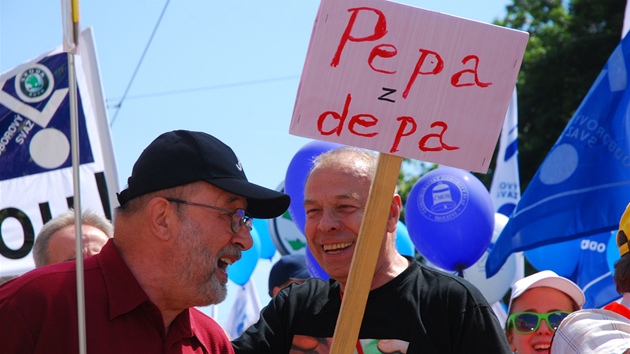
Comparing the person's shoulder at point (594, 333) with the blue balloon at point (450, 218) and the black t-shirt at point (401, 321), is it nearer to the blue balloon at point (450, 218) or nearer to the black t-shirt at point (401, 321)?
the black t-shirt at point (401, 321)

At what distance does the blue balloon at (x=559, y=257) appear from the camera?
6055mm

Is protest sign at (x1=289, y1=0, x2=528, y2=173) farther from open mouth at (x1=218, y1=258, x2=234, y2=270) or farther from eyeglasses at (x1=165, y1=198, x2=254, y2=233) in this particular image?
open mouth at (x1=218, y1=258, x2=234, y2=270)

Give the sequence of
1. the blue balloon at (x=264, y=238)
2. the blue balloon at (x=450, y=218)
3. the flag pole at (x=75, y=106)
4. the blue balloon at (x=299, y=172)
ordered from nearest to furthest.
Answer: the flag pole at (x=75, y=106) → the blue balloon at (x=299, y=172) → the blue balloon at (x=450, y=218) → the blue balloon at (x=264, y=238)

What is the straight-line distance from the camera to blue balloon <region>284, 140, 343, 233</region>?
5152 millimetres

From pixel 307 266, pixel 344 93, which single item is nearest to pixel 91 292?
pixel 344 93

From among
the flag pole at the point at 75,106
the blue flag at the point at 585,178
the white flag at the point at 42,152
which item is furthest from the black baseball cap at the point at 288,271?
the flag pole at the point at 75,106

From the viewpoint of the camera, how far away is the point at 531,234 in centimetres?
579

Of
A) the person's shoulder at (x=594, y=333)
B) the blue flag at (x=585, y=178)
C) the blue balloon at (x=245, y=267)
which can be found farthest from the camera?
the blue balloon at (x=245, y=267)

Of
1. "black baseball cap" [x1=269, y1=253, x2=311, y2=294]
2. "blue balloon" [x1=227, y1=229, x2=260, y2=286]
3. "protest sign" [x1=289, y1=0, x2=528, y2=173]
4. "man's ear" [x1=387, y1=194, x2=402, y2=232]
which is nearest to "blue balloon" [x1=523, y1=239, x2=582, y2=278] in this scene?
"black baseball cap" [x1=269, y1=253, x2=311, y2=294]

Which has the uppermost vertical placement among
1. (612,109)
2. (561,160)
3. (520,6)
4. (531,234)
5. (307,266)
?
(520,6)

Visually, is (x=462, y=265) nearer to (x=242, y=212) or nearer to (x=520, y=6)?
(x=242, y=212)

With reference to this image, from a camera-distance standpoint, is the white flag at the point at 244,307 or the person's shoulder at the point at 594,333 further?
the white flag at the point at 244,307

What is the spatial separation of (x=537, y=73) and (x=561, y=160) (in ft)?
44.3

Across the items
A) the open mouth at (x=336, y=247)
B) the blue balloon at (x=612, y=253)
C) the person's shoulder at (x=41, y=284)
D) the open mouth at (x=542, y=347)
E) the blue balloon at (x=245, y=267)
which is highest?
the open mouth at (x=336, y=247)
